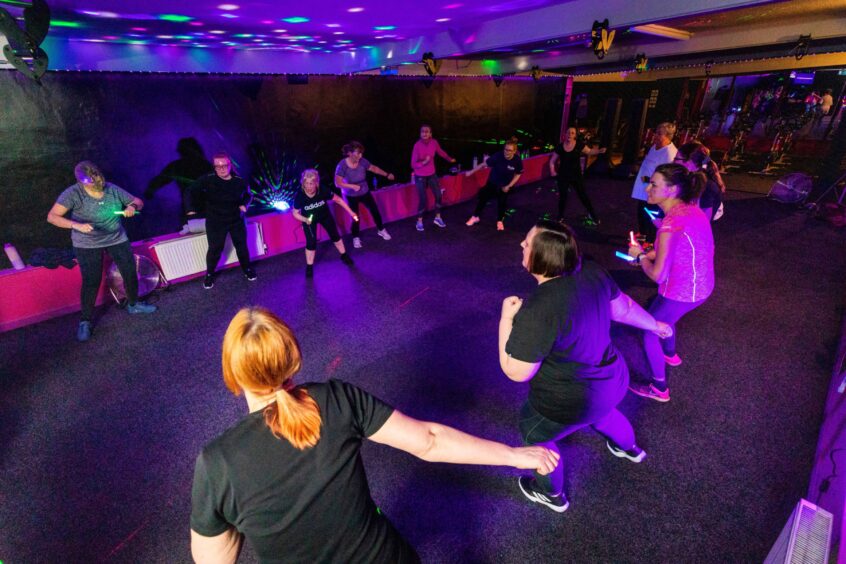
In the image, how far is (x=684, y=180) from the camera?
2.71m

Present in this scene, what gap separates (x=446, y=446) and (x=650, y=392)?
2604 millimetres

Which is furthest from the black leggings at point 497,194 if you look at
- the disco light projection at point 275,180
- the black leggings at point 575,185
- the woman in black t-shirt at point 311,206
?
the disco light projection at point 275,180

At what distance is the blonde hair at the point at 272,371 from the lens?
0.99m

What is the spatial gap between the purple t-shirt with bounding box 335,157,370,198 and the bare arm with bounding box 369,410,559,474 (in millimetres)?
5209

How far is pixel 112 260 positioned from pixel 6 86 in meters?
2.04

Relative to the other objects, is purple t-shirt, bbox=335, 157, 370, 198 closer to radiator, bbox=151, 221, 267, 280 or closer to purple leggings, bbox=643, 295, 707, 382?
radiator, bbox=151, 221, 267, 280

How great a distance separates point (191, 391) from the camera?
134 inches

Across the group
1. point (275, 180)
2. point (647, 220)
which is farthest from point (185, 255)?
point (647, 220)

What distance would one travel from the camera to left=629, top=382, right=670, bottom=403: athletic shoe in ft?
10.3

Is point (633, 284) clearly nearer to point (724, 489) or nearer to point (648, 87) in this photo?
point (724, 489)

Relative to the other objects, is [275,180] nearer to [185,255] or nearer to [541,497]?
[185,255]

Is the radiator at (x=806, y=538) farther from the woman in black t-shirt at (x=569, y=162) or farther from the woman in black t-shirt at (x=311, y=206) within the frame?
the woman in black t-shirt at (x=569, y=162)

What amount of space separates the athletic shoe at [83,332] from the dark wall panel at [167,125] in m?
1.52

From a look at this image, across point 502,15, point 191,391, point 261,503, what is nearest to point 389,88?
point 502,15
